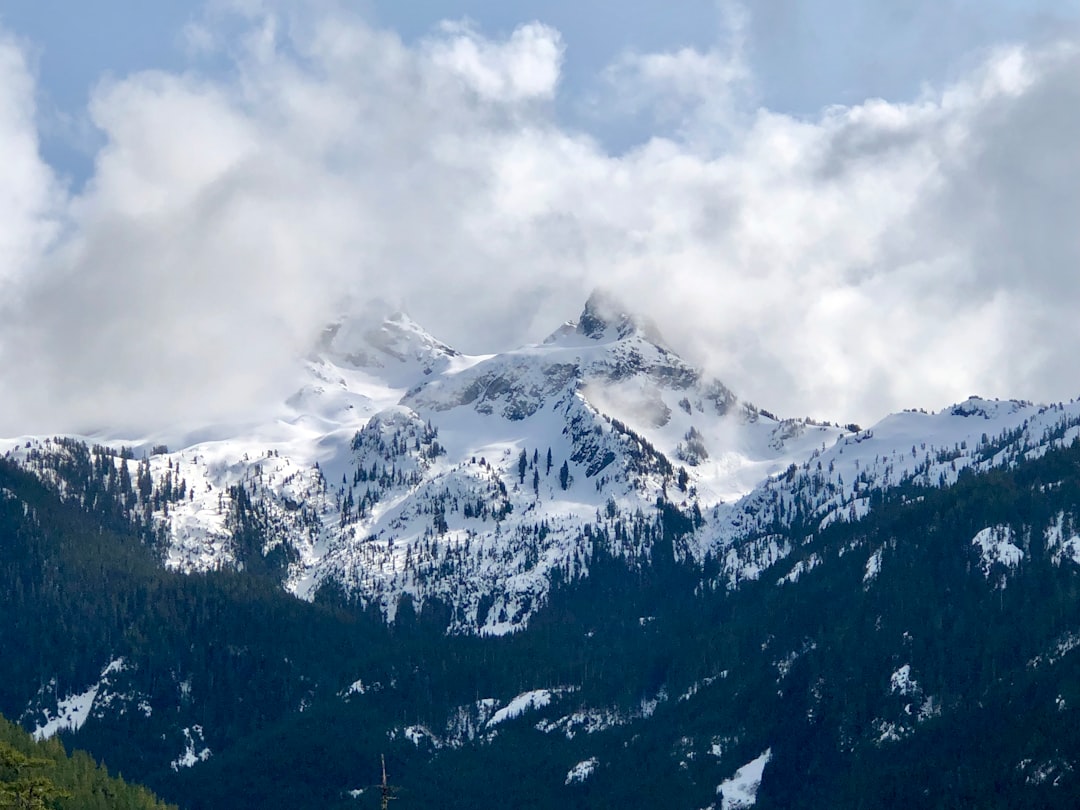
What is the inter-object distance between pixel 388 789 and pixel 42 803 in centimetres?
6564

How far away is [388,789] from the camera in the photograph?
12044 centimetres

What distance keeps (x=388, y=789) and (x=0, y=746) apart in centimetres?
8154

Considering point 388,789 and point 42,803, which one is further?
point 42,803

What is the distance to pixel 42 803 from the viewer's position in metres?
171

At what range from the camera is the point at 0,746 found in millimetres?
185125

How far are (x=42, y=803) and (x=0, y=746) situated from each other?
16905 mm

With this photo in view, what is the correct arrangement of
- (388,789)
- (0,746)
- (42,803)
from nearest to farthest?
(388,789)
(42,803)
(0,746)

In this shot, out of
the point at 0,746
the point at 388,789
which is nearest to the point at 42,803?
the point at 0,746

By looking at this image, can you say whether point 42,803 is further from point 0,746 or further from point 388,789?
point 388,789

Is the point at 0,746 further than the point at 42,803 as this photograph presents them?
Yes

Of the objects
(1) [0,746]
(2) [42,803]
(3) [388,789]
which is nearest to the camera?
(3) [388,789]
